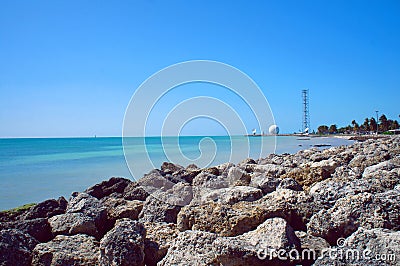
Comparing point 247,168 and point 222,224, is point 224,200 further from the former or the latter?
point 247,168

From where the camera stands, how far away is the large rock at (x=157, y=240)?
10.2ft

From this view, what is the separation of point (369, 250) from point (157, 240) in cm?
186

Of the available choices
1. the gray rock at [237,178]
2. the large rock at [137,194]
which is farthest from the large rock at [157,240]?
the gray rock at [237,178]

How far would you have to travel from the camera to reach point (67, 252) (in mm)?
3174

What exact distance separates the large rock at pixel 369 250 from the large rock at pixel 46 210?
4.04m

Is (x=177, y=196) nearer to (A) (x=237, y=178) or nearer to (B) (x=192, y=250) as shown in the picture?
(A) (x=237, y=178)

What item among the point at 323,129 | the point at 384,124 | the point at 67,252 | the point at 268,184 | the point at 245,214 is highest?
the point at 323,129

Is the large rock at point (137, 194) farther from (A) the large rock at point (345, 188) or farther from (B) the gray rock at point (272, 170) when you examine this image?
(A) the large rock at point (345, 188)

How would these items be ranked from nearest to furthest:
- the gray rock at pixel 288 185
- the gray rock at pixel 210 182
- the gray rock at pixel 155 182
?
the gray rock at pixel 288 185, the gray rock at pixel 210 182, the gray rock at pixel 155 182

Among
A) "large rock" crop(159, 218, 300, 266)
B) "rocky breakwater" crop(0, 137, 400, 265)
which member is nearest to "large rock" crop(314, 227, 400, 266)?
"rocky breakwater" crop(0, 137, 400, 265)

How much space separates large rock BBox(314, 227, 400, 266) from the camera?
224 cm

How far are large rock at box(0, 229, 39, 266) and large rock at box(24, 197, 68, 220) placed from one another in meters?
1.55

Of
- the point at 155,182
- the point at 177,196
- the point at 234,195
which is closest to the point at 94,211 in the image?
the point at 177,196

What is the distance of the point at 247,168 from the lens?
7.05m
